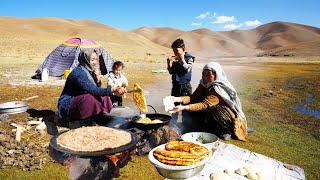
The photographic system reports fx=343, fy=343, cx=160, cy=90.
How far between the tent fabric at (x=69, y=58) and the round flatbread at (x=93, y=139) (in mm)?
12884

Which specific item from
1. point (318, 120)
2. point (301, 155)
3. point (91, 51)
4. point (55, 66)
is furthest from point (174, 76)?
point (55, 66)

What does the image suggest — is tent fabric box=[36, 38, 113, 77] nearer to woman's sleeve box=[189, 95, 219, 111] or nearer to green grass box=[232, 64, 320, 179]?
green grass box=[232, 64, 320, 179]

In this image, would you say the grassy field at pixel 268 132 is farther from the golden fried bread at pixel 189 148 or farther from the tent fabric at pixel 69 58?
the tent fabric at pixel 69 58

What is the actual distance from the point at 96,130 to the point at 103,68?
13132 millimetres

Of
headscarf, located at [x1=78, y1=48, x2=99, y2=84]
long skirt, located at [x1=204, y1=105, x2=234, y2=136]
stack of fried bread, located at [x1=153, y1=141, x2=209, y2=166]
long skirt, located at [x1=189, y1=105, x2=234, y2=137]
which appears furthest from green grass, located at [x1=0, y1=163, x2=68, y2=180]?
long skirt, located at [x1=204, y1=105, x2=234, y2=136]

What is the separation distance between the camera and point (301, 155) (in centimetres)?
748

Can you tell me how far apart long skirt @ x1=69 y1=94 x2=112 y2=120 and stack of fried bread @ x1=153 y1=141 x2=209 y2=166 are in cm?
252

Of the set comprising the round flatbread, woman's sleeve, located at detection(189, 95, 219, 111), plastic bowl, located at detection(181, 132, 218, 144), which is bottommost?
plastic bowl, located at detection(181, 132, 218, 144)

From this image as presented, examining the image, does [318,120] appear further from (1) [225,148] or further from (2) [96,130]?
(2) [96,130]

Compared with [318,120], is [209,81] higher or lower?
higher

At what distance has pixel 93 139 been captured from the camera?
5000 mm

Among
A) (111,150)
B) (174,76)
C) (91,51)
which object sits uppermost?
(91,51)

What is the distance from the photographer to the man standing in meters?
7.95

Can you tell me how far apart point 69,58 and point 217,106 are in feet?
42.2
